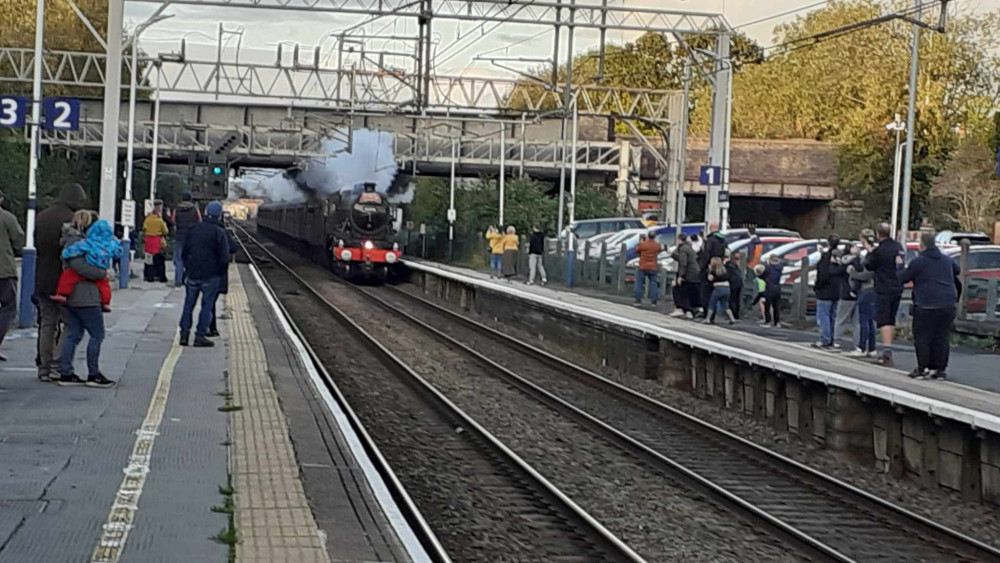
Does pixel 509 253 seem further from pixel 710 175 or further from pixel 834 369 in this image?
pixel 834 369

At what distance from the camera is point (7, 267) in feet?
49.0

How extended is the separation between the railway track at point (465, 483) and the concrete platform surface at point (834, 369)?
3787 mm

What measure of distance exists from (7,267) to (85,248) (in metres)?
1.40

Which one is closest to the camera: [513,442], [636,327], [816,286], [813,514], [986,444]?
[813,514]

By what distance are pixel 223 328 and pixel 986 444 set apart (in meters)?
13.3

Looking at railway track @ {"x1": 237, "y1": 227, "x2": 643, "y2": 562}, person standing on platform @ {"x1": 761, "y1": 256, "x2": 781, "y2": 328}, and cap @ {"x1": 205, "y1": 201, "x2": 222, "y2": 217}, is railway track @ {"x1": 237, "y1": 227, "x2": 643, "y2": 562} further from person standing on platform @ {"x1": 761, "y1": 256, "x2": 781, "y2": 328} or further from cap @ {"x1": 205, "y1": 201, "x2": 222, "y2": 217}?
person standing on platform @ {"x1": 761, "y1": 256, "x2": 781, "y2": 328}

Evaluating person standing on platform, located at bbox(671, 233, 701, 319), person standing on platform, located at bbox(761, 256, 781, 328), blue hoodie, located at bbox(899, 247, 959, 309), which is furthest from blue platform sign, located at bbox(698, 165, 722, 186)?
blue hoodie, located at bbox(899, 247, 959, 309)

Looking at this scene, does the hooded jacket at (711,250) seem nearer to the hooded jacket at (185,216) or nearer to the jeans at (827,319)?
the jeans at (827,319)

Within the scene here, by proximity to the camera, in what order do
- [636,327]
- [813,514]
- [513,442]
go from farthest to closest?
1. [636,327]
2. [513,442]
3. [813,514]

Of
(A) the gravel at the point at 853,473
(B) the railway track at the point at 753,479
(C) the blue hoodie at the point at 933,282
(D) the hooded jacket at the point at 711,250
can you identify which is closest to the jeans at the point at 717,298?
(D) the hooded jacket at the point at 711,250

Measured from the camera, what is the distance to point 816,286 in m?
21.8

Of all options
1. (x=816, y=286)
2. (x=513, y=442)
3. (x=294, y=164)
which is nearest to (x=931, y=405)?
(x=513, y=442)

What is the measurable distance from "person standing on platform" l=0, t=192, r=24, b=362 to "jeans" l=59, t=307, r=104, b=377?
3.02ft

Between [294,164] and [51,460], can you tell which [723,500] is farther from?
[294,164]
